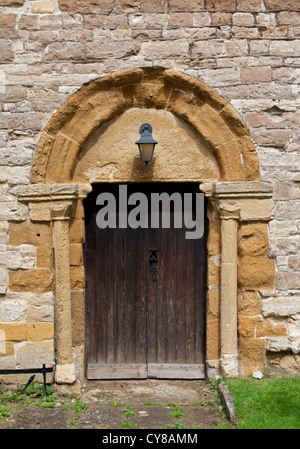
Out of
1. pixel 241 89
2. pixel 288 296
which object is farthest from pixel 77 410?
pixel 241 89

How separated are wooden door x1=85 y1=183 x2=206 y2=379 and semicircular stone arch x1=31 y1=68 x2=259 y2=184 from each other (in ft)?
1.81

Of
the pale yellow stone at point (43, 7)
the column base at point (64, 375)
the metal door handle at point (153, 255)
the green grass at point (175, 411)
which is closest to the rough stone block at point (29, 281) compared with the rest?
the column base at point (64, 375)

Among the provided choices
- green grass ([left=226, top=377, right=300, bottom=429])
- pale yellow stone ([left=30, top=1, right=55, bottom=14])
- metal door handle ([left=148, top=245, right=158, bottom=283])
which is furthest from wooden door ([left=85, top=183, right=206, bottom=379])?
pale yellow stone ([left=30, top=1, right=55, bottom=14])

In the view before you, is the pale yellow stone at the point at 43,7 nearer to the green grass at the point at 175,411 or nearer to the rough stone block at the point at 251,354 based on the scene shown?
the rough stone block at the point at 251,354

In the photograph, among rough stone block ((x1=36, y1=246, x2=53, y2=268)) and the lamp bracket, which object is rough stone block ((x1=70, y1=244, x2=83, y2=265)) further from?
the lamp bracket

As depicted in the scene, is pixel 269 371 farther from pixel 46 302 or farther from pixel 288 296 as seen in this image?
pixel 46 302

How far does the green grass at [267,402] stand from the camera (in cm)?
395

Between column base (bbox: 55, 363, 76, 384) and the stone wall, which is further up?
the stone wall

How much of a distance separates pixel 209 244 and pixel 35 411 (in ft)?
7.59

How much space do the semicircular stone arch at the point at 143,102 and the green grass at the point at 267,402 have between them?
2002mm

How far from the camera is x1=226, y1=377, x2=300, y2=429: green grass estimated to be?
13.0 ft

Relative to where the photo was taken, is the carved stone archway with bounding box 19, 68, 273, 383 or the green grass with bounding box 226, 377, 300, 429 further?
the carved stone archway with bounding box 19, 68, 273, 383

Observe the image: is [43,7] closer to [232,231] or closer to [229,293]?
[232,231]

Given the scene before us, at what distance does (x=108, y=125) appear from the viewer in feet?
16.2
